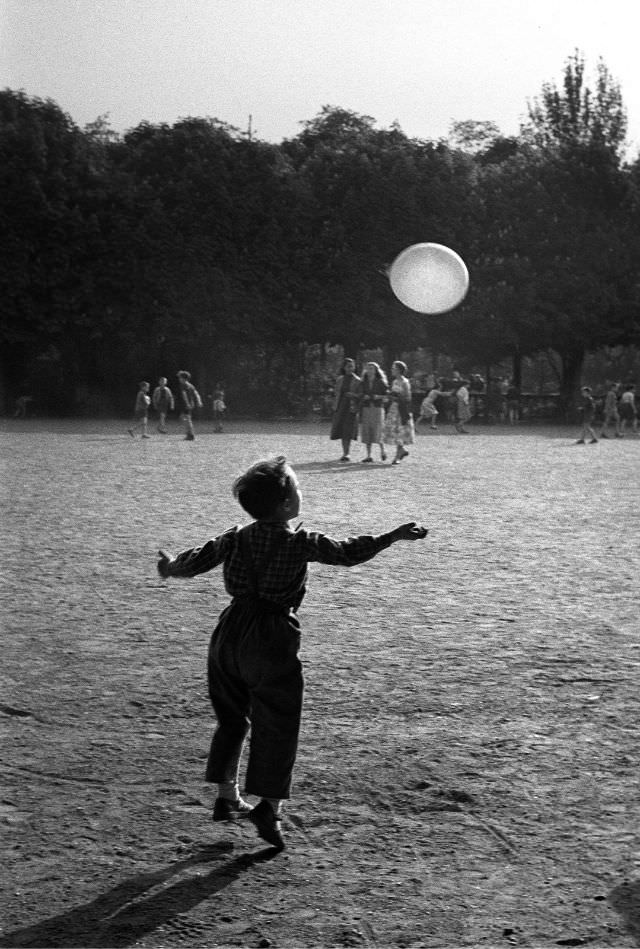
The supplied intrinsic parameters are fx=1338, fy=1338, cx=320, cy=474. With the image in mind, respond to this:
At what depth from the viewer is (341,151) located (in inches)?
1971

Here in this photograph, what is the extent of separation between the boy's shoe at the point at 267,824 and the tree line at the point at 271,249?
41.7m

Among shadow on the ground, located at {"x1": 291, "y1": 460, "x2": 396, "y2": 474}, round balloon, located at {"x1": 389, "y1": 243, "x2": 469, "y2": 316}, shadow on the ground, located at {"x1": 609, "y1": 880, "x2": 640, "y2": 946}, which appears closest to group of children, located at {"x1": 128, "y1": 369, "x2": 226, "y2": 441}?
shadow on the ground, located at {"x1": 291, "y1": 460, "x2": 396, "y2": 474}

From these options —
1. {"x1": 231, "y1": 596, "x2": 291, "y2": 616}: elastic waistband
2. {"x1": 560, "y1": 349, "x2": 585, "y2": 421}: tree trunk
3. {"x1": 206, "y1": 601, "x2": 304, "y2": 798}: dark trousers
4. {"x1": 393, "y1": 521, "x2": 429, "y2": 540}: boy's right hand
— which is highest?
{"x1": 560, "y1": 349, "x2": 585, "y2": 421}: tree trunk

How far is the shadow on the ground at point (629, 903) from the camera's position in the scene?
11.8ft

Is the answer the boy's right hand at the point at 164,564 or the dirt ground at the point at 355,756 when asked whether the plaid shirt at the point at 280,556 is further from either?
the dirt ground at the point at 355,756

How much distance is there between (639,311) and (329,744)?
46.9 metres

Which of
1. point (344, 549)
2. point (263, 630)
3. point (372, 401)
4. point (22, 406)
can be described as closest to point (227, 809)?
point (263, 630)

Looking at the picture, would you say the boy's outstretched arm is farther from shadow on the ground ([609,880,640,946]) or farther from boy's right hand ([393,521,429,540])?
shadow on the ground ([609,880,640,946])

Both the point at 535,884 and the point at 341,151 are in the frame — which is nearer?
the point at 535,884

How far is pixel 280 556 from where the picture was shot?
172 inches

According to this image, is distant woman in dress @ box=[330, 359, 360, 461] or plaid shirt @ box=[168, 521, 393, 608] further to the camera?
distant woman in dress @ box=[330, 359, 360, 461]

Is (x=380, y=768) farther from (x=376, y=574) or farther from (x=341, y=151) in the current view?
(x=341, y=151)

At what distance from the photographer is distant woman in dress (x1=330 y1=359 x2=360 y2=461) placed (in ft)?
74.0

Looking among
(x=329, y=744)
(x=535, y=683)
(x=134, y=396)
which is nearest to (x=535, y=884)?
(x=329, y=744)
